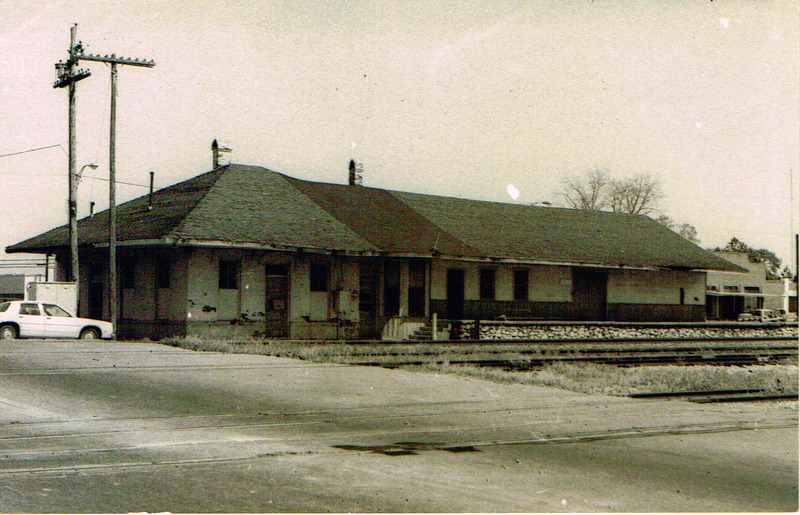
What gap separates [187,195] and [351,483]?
25.3 meters

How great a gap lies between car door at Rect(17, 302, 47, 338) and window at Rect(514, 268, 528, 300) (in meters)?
19.6

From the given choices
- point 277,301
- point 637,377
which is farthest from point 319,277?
point 637,377

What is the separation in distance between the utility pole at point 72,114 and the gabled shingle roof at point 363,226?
1.43 m

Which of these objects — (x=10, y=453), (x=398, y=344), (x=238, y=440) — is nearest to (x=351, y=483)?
(x=238, y=440)

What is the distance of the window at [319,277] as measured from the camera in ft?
98.4

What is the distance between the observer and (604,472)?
8.28 m

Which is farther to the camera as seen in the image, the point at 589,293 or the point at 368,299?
the point at 589,293

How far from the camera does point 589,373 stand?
63.5 ft

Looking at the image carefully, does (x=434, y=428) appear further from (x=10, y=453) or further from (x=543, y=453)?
(x=10, y=453)

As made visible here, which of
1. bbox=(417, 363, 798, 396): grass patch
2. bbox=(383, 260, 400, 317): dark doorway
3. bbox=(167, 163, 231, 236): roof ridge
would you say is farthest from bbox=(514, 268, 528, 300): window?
bbox=(417, 363, 798, 396): grass patch

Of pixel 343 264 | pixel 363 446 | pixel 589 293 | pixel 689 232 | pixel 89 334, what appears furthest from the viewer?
pixel 689 232

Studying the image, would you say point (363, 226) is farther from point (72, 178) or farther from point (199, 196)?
point (72, 178)

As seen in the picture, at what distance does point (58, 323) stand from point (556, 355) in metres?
14.9

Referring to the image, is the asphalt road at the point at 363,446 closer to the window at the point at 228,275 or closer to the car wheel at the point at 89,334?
the car wheel at the point at 89,334
